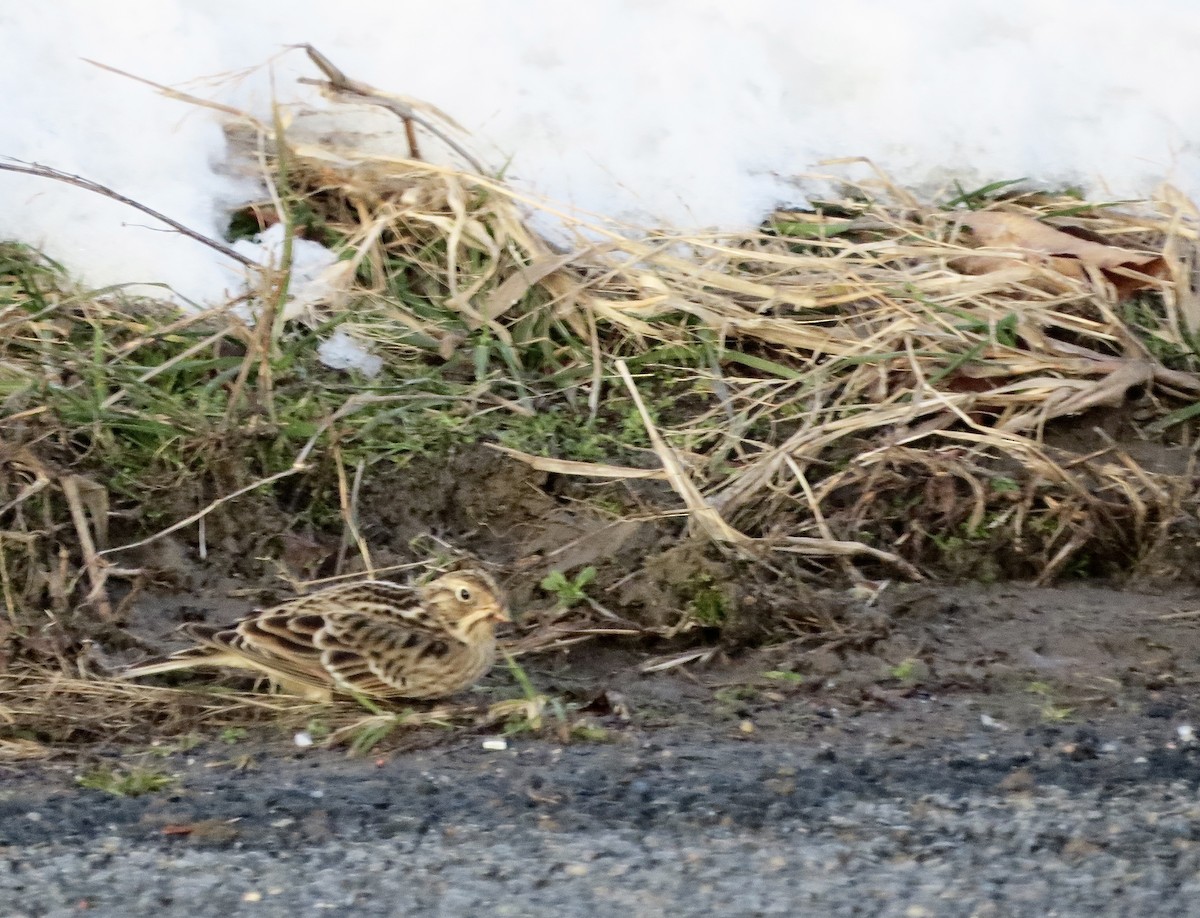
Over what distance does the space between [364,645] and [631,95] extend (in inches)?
139


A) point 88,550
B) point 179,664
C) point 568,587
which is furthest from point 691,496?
point 88,550

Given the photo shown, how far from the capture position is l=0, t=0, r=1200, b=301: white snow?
20.8 feet

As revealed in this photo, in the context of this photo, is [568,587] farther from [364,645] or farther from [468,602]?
[364,645]

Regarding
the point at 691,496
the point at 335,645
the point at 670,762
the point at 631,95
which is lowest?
the point at 670,762

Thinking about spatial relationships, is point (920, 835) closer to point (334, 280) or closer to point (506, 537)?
point (506, 537)

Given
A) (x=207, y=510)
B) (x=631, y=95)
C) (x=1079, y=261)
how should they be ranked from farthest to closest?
(x=631, y=95) → (x=1079, y=261) → (x=207, y=510)

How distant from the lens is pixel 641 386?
5820mm

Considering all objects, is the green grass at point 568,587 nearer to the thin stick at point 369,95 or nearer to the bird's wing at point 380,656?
the bird's wing at point 380,656

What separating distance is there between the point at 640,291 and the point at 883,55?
2155mm

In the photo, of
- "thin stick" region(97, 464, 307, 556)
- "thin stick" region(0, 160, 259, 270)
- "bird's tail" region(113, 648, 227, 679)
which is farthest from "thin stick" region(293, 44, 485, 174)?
"bird's tail" region(113, 648, 227, 679)

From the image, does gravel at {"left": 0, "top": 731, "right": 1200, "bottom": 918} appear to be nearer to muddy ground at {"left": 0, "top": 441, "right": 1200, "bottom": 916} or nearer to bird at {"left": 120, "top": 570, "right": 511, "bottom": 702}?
muddy ground at {"left": 0, "top": 441, "right": 1200, "bottom": 916}

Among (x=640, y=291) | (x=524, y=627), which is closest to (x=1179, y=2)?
(x=640, y=291)

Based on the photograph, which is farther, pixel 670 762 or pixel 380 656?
pixel 380 656

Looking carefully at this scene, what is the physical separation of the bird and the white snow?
6.47ft
